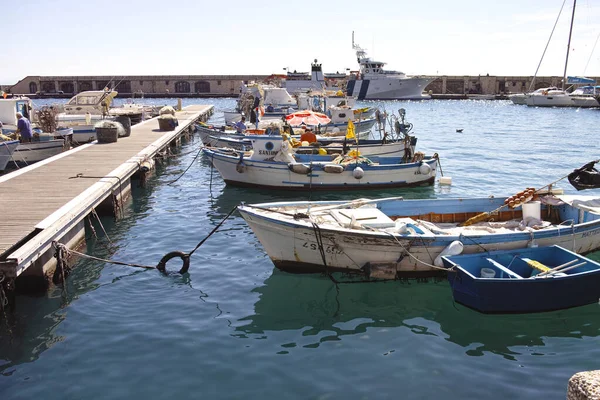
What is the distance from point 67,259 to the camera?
11773 millimetres

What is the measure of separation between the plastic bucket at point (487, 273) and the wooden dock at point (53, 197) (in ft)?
28.0

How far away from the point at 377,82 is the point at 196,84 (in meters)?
43.9

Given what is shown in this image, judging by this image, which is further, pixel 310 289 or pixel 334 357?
pixel 310 289

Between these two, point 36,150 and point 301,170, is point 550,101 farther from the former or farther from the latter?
point 36,150

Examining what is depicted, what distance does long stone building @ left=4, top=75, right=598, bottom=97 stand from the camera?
380 feet

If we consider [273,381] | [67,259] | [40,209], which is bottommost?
[273,381]

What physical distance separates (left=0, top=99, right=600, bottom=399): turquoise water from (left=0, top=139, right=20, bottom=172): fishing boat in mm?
11500

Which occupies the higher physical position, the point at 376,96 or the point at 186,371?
the point at 376,96

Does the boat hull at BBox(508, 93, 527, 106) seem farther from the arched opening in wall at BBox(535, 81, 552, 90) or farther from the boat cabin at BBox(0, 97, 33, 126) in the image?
the boat cabin at BBox(0, 97, 33, 126)

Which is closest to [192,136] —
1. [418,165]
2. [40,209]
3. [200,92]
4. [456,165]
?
[456,165]

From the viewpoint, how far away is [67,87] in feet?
382

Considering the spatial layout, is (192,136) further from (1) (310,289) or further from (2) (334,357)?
(2) (334,357)

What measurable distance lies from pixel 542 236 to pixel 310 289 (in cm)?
507

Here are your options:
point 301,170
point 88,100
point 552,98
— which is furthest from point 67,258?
point 552,98
